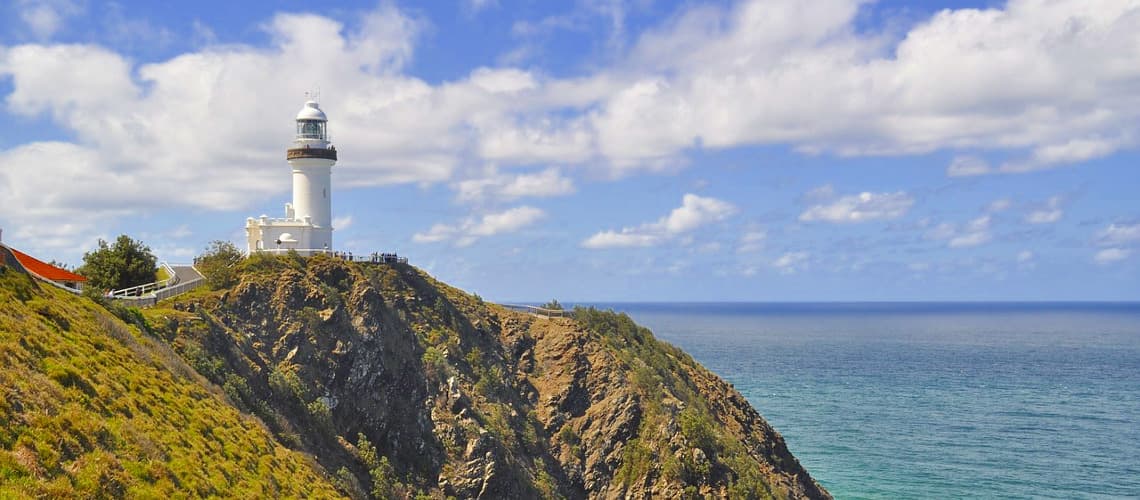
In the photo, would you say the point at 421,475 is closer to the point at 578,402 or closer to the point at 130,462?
the point at 578,402

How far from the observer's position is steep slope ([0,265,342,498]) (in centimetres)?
2105

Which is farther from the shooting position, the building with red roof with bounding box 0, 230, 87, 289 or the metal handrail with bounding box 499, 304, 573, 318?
the metal handrail with bounding box 499, 304, 573, 318

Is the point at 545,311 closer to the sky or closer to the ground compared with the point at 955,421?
closer to the sky

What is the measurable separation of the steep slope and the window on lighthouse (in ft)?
82.5

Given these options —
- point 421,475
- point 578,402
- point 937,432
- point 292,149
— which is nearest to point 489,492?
point 421,475

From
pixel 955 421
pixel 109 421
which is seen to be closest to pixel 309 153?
pixel 109 421

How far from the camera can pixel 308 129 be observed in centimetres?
6069

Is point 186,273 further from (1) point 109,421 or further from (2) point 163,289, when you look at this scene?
(1) point 109,421

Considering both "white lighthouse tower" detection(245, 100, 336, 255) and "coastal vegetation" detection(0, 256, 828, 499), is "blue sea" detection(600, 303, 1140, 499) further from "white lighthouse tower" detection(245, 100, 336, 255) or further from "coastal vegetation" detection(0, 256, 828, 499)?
"white lighthouse tower" detection(245, 100, 336, 255)

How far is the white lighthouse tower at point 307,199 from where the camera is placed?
2327 inches

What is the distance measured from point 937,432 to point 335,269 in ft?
202

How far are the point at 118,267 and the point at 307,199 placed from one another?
47.3 ft

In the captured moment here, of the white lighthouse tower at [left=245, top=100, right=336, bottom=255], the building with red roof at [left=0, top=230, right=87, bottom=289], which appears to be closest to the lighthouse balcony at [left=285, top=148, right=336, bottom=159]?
the white lighthouse tower at [left=245, top=100, right=336, bottom=255]

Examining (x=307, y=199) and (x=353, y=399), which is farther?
(x=307, y=199)
